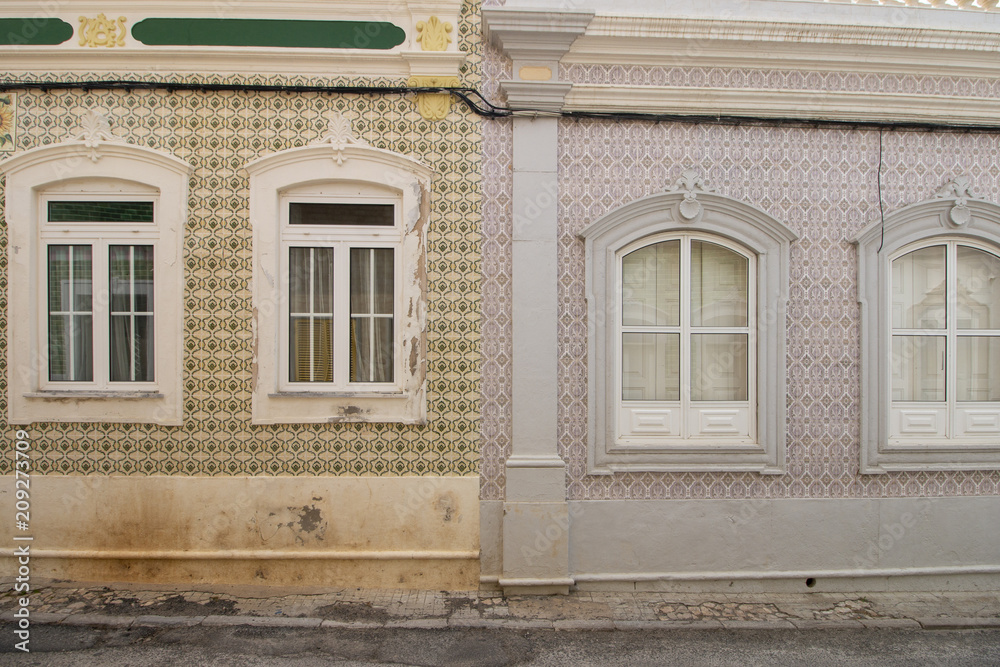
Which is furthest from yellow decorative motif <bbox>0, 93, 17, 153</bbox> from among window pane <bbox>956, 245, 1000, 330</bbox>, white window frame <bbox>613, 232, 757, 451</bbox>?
window pane <bbox>956, 245, 1000, 330</bbox>

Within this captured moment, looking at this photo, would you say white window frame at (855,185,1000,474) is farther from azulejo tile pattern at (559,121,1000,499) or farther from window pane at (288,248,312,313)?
window pane at (288,248,312,313)

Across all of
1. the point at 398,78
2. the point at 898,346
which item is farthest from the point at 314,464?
the point at 898,346

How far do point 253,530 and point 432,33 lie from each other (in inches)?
171

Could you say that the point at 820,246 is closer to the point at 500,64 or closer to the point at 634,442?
the point at 634,442

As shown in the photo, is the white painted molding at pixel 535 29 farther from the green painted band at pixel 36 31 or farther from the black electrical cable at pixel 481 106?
the green painted band at pixel 36 31

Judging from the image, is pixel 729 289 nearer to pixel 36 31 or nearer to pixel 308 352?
pixel 308 352

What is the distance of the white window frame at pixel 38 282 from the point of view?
467 centimetres

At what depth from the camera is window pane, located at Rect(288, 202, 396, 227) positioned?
15.8ft

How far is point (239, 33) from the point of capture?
4672 mm

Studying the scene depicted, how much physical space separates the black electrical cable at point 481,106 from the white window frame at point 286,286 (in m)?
0.48

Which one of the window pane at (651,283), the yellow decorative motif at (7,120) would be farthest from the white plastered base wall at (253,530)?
the yellow decorative motif at (7,120)

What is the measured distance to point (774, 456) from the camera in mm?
4812

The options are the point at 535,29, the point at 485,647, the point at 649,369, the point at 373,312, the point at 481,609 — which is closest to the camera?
the point at 485,647

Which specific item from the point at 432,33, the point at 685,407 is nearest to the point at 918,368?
the point at 685,407
